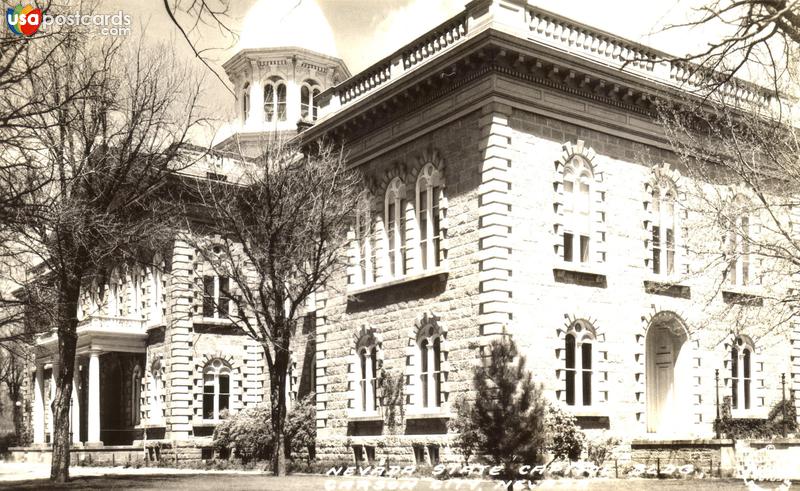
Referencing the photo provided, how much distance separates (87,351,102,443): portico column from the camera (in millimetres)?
42656

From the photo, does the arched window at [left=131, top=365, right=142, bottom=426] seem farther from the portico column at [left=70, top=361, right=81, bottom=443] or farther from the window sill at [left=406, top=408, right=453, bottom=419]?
the window sill at [left=406, top=408, right=453, bottom=419]

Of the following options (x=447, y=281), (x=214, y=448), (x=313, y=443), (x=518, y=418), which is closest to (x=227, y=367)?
(x=214, y=448)

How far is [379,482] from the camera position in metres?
23.8

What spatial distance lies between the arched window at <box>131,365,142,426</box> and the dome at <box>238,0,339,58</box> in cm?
2056

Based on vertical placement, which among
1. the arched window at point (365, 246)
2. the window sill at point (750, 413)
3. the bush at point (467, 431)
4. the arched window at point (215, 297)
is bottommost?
the window sill at point (750, 413)

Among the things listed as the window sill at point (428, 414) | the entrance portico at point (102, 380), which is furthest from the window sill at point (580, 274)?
the entrance portico at point (102, 380)

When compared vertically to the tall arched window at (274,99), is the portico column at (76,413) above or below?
below

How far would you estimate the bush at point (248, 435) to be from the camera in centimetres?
3616

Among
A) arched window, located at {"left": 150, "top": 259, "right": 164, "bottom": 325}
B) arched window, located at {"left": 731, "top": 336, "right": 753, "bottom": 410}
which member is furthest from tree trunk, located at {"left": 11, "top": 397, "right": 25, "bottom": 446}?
arched window, located at {"left": 731, "top": 336, "right": 753, "bottom": 410}

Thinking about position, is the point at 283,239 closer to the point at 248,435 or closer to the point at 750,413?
the point at 248,435

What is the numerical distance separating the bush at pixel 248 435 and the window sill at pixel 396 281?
7.13 meters

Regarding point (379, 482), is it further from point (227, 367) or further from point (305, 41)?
point (305, 41)

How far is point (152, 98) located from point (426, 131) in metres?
8.02

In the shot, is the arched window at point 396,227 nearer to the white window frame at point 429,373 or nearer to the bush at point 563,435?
the white window frame at point 429,373
